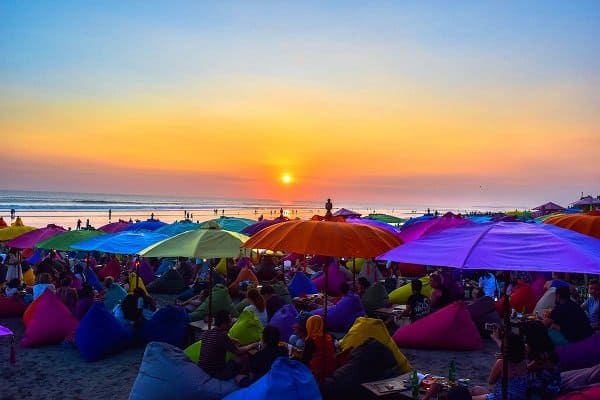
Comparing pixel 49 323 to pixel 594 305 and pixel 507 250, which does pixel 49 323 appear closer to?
pixel 507 250

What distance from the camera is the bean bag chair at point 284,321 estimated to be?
28.8ft

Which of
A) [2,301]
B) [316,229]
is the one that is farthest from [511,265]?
[2,301]

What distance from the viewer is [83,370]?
812 cm

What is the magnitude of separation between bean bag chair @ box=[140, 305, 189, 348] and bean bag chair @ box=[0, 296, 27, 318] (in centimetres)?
478

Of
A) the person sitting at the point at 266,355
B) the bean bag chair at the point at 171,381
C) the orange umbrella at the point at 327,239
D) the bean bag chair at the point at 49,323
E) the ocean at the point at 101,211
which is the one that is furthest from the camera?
the ocean at the point at 101,211

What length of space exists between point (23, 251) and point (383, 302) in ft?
47.5

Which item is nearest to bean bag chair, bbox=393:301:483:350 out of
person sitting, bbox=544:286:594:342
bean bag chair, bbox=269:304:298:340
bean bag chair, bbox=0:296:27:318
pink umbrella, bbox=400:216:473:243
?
pink umbrella, bbox=400:216:473:243

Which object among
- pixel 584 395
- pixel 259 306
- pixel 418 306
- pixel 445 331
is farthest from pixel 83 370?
pixel 584 395

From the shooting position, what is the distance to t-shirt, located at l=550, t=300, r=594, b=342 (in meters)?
7.26

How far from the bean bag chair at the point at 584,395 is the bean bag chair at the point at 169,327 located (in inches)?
253

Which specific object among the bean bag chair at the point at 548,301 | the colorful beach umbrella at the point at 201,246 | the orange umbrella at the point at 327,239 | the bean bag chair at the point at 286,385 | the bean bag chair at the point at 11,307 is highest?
the orange umbrella at the point at 327,239

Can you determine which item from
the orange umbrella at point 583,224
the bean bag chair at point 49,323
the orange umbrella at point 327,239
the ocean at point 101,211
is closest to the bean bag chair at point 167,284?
the bean bag chair at point 49,323

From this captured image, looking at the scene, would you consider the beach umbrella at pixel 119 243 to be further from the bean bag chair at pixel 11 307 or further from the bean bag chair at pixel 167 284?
the bean bag chair at pixel 167 284

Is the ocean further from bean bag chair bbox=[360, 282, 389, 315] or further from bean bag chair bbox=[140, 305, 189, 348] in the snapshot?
bean bag chair bbox=[360, 282, 389, 315]
